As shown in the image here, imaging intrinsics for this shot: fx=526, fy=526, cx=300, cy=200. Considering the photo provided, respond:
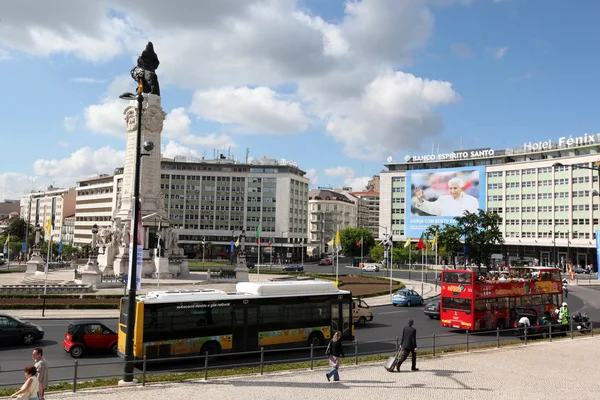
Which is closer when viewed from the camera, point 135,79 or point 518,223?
point 135,79

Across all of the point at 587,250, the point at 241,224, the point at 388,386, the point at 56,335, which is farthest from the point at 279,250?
the point at 388,386

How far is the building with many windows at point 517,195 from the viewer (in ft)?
331

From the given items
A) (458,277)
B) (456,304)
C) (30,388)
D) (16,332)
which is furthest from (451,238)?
(30,388)

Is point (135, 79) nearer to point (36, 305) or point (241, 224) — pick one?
point (36, 305)

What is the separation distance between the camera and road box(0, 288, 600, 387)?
64.5 ft

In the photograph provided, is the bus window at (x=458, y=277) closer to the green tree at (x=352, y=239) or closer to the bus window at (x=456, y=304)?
the bus window at (x=456, y=304)

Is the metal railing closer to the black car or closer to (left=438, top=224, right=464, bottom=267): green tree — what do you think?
the black car

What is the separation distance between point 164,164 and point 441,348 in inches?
4686

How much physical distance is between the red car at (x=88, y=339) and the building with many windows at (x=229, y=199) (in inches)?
4302

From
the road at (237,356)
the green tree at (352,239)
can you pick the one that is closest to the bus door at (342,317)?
the road at (237,356)

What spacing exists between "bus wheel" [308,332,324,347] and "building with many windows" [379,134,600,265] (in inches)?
3253

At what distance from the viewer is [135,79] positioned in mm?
66875

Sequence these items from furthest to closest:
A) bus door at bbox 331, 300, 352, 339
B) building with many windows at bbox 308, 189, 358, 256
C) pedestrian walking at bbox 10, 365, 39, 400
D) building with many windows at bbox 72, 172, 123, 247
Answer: building with many windows at bbox 308, 189, 358, 256 < building with many windows at bbox 72, 172, 123, 247 < bus door at bbox 331, 300, 352, 339 < pedestrian walking at bbox 10, 365, 39, 400

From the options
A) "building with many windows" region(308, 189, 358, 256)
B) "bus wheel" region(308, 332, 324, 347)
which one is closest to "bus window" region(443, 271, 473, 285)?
"bus wheel" region(308, 332, 324, 347)
